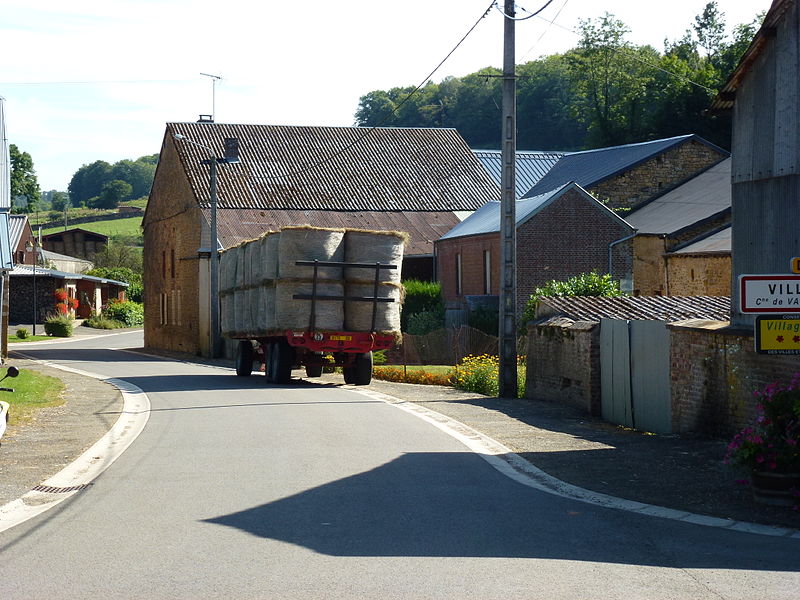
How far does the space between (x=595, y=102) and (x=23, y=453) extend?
6706cm

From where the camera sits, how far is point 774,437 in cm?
961

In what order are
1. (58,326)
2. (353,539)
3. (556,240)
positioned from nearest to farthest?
(353,539)
(556,240)
(58,326)

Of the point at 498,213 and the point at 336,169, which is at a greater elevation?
the point at 336,169

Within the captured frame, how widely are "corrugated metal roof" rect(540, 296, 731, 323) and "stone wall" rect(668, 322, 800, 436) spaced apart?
16.4ft

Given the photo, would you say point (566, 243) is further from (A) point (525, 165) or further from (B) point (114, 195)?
(B) point (114, 195)

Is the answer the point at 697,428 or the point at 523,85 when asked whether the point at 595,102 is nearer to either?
the point at 523,85

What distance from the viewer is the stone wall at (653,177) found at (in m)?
49.6

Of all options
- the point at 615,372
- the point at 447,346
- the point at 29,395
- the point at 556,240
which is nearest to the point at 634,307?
the point at 615,372

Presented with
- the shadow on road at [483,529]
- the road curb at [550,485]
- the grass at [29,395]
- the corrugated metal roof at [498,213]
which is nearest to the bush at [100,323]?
the corrugated metal roof at [498,213]

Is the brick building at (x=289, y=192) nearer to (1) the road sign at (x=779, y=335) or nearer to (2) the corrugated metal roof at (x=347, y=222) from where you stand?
(2) the corrugated metal roof at (x=347, y=222)

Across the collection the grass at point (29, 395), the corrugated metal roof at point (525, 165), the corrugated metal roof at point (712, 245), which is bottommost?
the grass at point (29, 395)

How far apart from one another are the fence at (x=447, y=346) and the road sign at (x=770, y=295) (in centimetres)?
2412

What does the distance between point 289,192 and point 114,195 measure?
15311 centimetres

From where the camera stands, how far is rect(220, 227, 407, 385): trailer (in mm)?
24031
